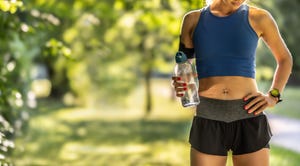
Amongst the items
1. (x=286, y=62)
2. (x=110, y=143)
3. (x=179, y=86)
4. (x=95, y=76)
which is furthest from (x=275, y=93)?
(x=95, y=76)

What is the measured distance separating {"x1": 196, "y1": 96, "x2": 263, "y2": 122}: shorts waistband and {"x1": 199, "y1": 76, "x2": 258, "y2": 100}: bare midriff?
1.1 inches

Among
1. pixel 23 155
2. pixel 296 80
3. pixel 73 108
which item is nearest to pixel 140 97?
pixel 73 108

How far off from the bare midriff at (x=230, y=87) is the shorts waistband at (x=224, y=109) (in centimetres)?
3

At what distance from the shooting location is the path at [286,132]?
18.9 meters

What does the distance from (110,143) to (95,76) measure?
1424 centimetres

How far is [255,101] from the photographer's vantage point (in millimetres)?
4121

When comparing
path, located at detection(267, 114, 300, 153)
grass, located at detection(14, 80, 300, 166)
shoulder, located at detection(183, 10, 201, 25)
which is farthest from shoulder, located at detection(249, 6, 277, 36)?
path, located at detection(267, 114, 300, 153)

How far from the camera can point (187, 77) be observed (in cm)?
431

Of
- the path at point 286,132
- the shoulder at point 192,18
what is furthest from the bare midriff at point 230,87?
the path at point 286,132

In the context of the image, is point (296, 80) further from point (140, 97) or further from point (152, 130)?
point (152, 130)

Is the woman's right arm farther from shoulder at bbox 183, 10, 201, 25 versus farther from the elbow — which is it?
the elbow

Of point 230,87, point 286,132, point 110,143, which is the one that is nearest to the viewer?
point 230,87

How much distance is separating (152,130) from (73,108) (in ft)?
51.8

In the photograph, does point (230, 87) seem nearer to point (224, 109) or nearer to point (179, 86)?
point (224, 109)
